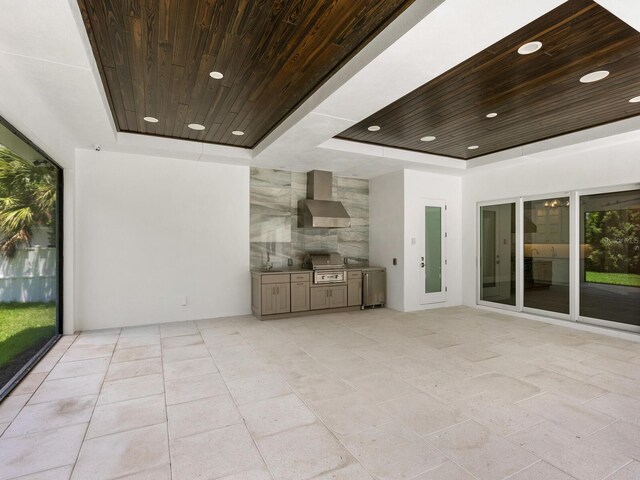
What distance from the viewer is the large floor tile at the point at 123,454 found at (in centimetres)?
209

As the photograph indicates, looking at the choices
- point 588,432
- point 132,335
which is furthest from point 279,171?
point 588,432

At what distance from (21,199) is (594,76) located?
5.66m

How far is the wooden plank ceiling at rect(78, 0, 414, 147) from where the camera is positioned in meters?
2.34

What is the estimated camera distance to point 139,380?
11.3ft

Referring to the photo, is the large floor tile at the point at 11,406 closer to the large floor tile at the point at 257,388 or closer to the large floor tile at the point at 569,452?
the large floor tile at the point at 257,388

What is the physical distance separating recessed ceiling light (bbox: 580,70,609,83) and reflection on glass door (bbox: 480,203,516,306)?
11.2ft

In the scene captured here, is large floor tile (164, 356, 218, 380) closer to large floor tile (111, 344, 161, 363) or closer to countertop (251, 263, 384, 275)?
large floor tile (111, 344, 161, 363)

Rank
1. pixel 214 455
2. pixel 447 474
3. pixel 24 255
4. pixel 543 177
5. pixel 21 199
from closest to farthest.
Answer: pixel 447 474 → pixel 214 455 → pixel 21 199 → pixel 24 255 → pixel 543 177

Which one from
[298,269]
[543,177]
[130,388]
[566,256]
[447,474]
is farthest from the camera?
[298,269]

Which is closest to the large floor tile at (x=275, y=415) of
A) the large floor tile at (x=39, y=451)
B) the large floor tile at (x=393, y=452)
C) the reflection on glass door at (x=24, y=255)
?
the large floor tile at (x=393, y=452)

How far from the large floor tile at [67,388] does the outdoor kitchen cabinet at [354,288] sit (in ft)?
14.0

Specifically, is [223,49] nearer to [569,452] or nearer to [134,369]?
[134,369]

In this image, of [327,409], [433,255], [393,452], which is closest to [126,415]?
[327,409]

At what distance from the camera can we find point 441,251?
283 inches
